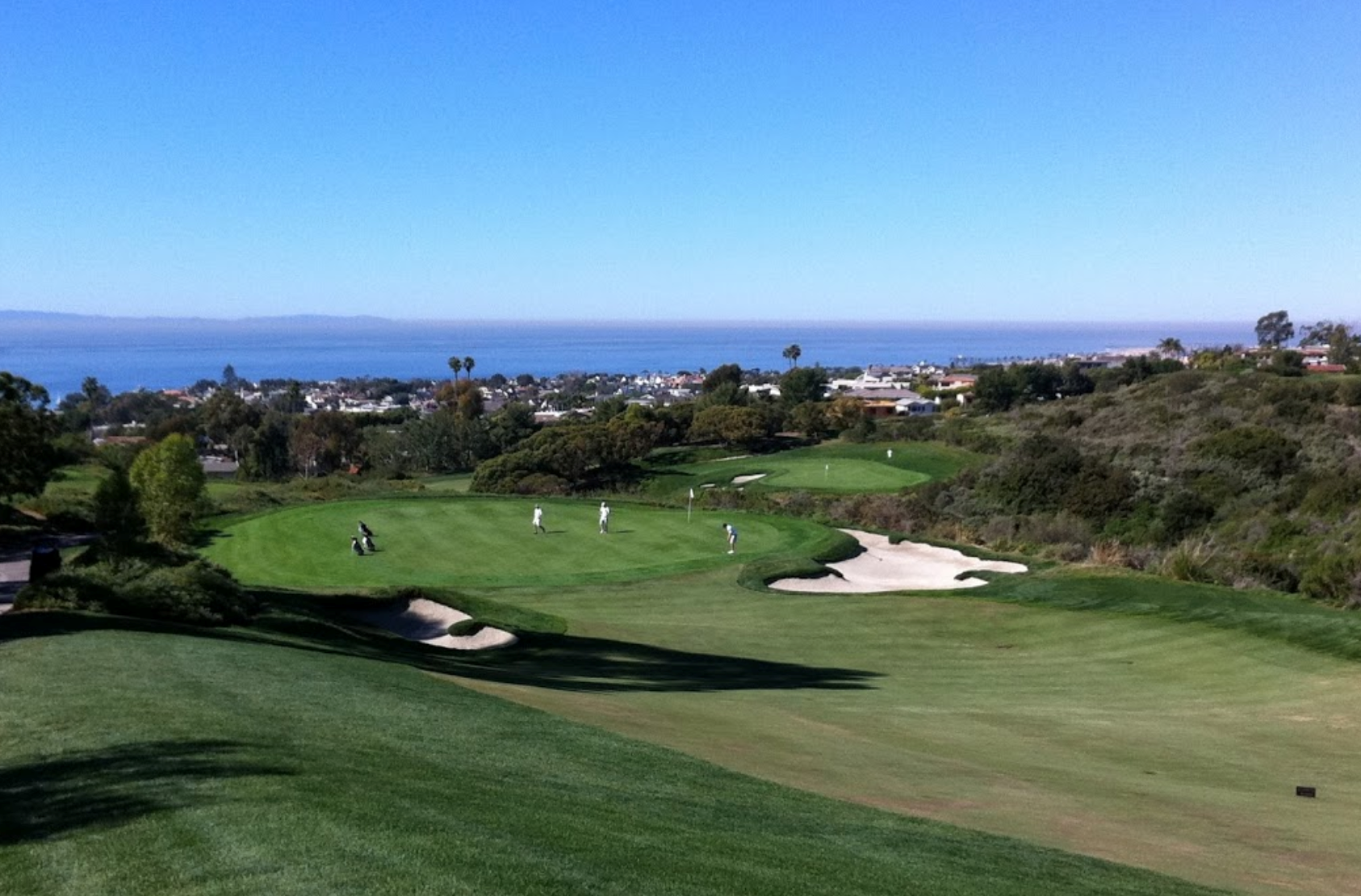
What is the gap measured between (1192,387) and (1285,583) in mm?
39018

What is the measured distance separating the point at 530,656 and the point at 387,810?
13.1m

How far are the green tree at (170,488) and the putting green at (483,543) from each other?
5.75ft

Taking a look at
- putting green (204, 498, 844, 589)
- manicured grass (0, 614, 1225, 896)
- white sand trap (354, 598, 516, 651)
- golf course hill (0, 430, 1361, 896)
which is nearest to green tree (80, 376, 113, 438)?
putting green (204, 498, 844, 589)

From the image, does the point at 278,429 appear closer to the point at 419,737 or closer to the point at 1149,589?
the point at 1149,589

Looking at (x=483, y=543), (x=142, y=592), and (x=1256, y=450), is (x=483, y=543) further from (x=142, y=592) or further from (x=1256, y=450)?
(x=1256, y=450)

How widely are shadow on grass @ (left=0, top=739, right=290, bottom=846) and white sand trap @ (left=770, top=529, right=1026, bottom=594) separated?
21358 millimetres

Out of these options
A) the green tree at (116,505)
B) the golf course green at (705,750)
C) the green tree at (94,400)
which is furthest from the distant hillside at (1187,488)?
the green tree at (94,400)

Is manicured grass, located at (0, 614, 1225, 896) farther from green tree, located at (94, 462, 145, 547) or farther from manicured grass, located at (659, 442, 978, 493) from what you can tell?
manicured grass, located at (659, 442, 978, 493)

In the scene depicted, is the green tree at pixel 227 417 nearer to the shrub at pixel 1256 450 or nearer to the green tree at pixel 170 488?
the green tree at pixel 170 488

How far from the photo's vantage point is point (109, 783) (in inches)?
274

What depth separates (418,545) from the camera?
1302 inches

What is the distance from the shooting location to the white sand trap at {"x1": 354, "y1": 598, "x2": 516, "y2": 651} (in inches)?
852

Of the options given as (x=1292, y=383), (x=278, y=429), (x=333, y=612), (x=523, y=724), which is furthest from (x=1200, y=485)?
(x=278, y=429)

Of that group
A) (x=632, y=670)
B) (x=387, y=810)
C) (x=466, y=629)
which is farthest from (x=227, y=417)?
(x=387, y=810)
